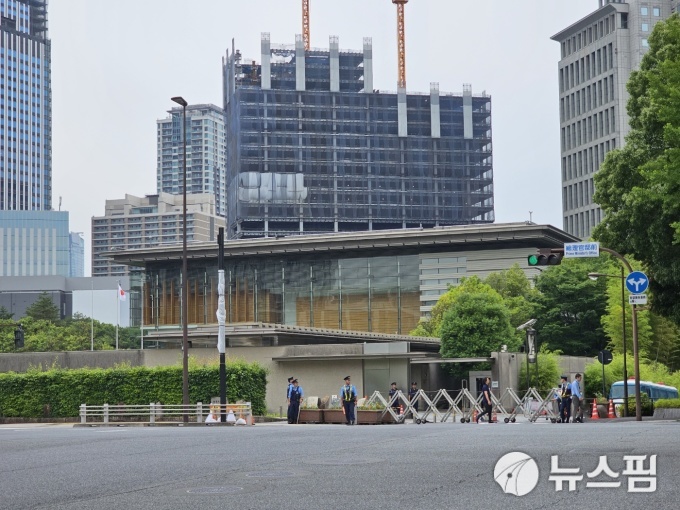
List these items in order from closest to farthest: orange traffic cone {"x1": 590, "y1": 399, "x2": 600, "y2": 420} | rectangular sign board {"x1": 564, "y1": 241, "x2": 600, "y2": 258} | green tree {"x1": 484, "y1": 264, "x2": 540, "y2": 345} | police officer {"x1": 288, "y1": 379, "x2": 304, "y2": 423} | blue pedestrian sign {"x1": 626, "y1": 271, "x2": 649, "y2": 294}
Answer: blue pedestrian sign {"x1": 626, "y1": 271, "x2": 649, "y2": 294} → rectangular sign board {"x1": 564, "y1": 241, "x2": 600, "y2": 258} → police officer {"x1": 288, "y1": 379, "x2": 304, "y2": 423} → orange traffic cone {"x1": 590, "y1": 399, "x2": 600, "y2": 420} → green tree {"x1": 484, "y1": 264, "x2": 540, "y2": 345}

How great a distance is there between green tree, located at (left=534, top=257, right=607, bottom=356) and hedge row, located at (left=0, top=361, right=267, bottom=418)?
4510cm

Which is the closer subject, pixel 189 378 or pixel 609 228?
pixel 609 228

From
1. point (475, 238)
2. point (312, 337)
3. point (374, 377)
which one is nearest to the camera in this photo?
point (374, 377)

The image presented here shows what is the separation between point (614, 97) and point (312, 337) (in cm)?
11634

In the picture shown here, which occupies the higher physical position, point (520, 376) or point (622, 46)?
point (622, 46)

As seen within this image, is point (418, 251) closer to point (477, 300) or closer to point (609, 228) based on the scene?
point (477, 300)

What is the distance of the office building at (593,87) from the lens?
6668 inches

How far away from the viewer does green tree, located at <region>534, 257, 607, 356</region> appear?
90.7 m

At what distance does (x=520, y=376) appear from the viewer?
239 ft

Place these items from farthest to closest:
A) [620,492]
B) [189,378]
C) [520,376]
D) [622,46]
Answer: [622,46] → [520,376] → [189,378] → [620,492]

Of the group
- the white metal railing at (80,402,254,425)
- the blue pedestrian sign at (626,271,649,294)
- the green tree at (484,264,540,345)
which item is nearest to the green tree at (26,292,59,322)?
the green tree at (484,264,540,345)

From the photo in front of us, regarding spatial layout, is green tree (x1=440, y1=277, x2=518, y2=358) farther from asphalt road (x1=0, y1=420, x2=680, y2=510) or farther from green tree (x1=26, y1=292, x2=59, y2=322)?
green tree (x1=26, y1=292, x2=59, y2=322)

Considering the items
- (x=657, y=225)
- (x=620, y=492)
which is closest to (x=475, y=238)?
(x=657, y=225)

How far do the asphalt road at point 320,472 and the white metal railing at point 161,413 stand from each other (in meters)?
18.2
